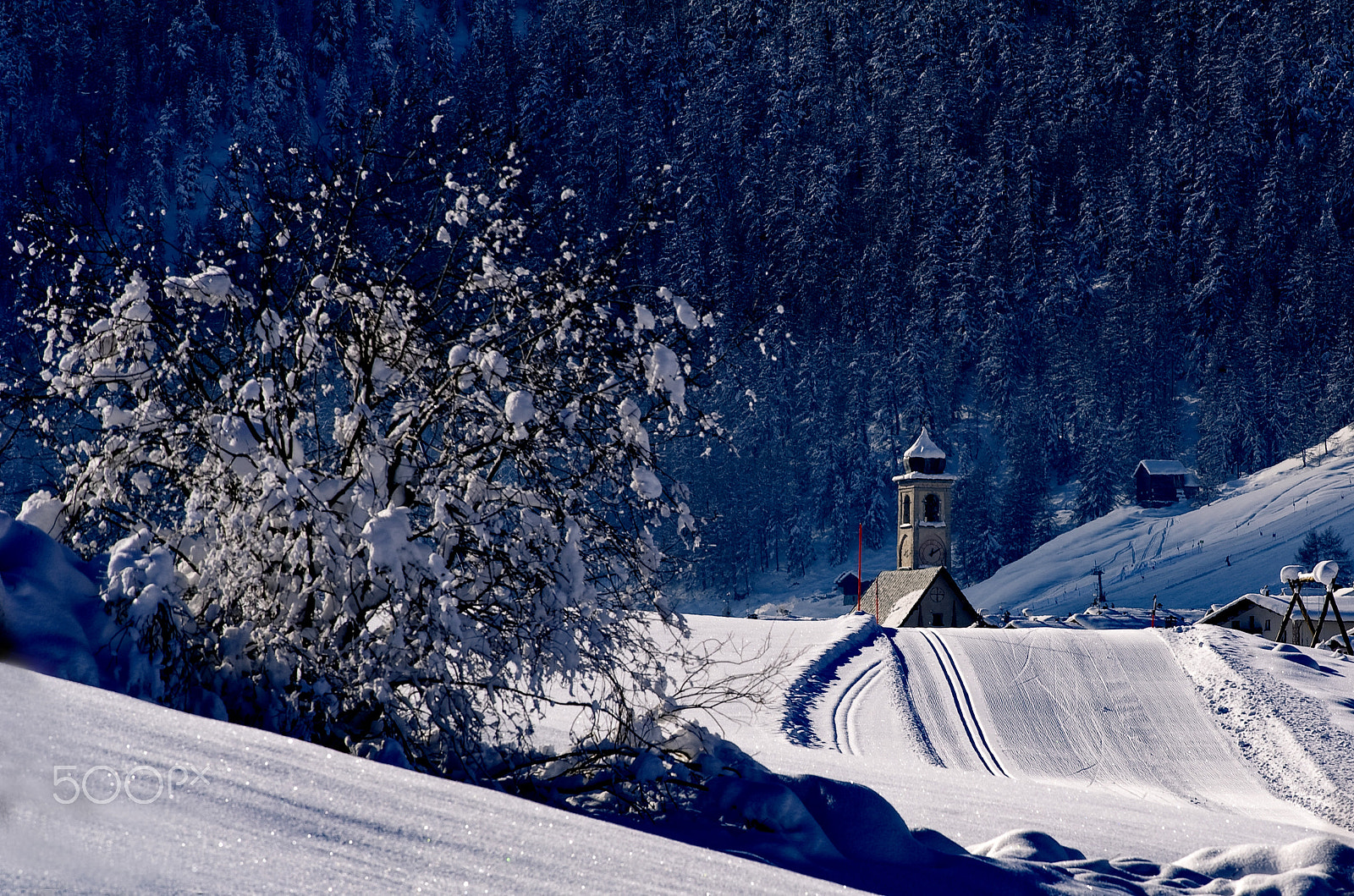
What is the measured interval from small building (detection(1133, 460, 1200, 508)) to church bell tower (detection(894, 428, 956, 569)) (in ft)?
104

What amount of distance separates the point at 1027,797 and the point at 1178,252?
487 feet

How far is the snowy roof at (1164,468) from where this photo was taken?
318ft

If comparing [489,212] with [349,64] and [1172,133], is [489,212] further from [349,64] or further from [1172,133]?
[349,64]

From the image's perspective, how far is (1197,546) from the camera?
77.4 m

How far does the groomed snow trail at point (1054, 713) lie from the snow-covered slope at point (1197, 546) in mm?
39324

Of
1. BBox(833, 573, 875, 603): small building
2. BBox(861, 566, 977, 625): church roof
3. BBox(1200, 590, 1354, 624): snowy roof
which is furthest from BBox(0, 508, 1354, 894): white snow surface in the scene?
BBox(833, 573, 875, 603): small building

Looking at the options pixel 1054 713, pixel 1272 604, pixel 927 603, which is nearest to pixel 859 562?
pixel 927 603

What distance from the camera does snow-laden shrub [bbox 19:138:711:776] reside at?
5.82 m

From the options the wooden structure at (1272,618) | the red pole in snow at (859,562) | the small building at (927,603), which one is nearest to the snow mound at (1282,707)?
the small building at (927,603)

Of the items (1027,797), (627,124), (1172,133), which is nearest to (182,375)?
(1027,797)

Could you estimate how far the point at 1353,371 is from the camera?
10612cm

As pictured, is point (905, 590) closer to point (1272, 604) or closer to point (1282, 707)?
point (1272, 604)

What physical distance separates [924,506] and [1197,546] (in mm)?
20353

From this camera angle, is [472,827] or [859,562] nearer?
[472,827]
